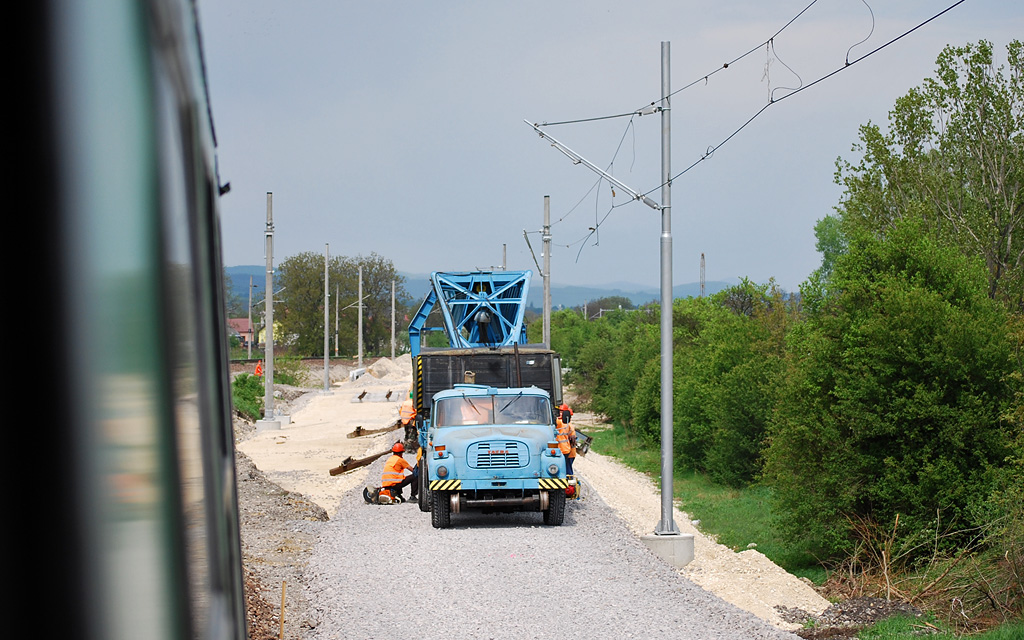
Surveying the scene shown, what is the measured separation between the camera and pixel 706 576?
14453 millimetres

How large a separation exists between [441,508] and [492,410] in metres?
1.88

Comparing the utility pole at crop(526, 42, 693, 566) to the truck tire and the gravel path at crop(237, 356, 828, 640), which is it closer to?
the gravel path at crop(237, 356, 828, 640)

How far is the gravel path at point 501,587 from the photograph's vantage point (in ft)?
32.7

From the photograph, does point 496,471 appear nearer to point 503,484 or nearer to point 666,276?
point 503,484

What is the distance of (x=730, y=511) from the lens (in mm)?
23750

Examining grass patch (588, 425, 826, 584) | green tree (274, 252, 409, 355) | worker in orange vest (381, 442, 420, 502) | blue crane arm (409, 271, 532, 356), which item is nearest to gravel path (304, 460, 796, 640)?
worker in orange vest (381, 442, 420, 502)

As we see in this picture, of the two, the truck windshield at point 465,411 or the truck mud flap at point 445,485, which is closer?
the truck mud flap at point 445,485

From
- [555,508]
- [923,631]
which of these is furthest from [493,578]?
[923,631]

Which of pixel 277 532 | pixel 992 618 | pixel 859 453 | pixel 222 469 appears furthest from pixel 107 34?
pixel 859 453

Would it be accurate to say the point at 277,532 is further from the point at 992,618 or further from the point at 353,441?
the point at 353,441

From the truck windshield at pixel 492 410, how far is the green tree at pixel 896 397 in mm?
4341

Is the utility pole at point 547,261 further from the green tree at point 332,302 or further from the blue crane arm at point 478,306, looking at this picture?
the green tree at point 332,302

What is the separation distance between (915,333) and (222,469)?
15.1 meters

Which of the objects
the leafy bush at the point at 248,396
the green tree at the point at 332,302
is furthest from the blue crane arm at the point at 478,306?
the green tree at the point at 332,302
